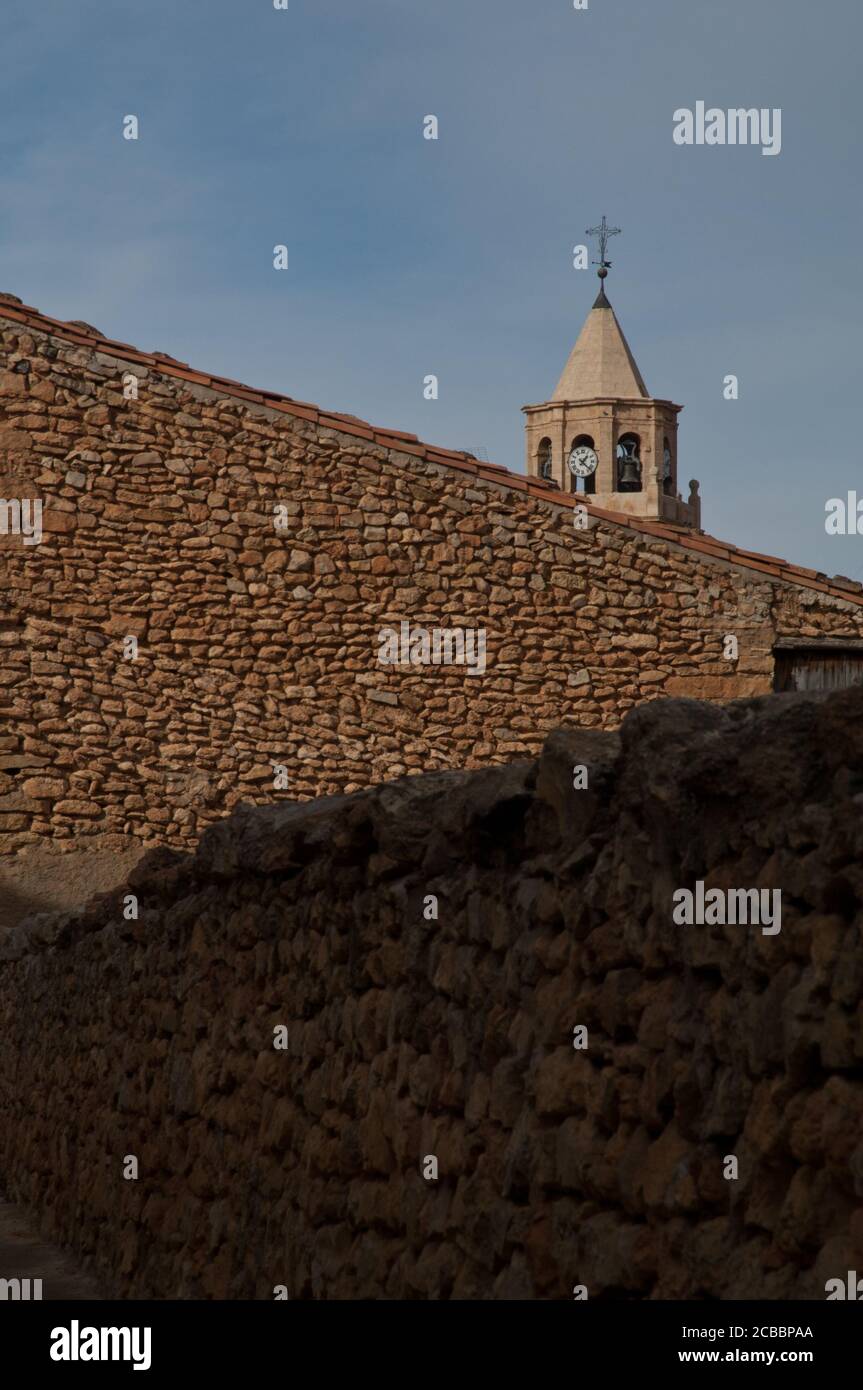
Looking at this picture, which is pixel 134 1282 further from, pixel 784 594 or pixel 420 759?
pixel 784 594

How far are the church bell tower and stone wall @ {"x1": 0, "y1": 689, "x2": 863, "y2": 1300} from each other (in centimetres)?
5529

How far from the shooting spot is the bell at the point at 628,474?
5916 cm

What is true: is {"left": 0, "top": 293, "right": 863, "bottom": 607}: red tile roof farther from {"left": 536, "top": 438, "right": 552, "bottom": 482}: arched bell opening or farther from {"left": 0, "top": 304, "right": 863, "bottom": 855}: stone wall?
{"left": 536, "top": 438, "right": 552, "bottom": 482}: arched bell opening

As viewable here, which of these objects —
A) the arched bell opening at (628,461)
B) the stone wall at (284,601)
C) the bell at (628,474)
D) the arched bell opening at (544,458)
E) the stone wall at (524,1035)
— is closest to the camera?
the stone wall at (524,1035)

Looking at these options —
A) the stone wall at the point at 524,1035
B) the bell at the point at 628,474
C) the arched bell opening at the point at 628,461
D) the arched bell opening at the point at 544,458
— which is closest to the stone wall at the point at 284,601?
the stone wall at the point at 524,1035

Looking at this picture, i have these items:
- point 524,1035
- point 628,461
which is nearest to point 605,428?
point 628,461

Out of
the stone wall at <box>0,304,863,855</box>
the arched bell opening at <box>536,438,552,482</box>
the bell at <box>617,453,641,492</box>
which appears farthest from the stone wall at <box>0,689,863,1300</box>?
the arched bell opening at <box>536,438,552,482</box>

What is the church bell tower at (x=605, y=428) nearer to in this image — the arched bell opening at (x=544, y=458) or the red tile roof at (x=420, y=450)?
the arched bell opening at (x=544, y=458)

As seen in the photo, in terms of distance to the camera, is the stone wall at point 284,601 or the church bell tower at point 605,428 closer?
the stone wall at point 284,601

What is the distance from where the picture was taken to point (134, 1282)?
19.2 feet

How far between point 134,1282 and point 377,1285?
7.24 feet

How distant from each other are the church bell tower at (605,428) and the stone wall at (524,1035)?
55.3 metres

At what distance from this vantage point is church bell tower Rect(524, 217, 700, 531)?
199 feet
